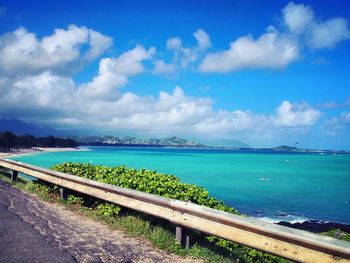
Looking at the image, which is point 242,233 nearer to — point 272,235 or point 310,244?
point 272,235

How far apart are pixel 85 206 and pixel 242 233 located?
6371 millimetres

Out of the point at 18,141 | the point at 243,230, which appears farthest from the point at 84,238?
the point at 18,141

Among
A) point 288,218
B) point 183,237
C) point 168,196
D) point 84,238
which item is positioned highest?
point 168,196

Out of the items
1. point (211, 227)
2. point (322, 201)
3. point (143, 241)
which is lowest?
point (322, 201)

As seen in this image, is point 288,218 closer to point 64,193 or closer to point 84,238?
point 64,193

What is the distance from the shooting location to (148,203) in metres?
7.23

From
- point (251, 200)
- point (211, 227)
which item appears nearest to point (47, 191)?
point (211, 227)

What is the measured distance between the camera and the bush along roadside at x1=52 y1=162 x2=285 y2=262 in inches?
271

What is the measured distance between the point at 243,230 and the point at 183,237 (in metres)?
1.66

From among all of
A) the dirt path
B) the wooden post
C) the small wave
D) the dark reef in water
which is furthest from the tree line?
the dirt path

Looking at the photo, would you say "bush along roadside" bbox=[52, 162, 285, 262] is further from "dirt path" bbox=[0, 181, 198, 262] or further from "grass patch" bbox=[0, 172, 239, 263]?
"dirt path" bbox=[0, 181, 198, 262]

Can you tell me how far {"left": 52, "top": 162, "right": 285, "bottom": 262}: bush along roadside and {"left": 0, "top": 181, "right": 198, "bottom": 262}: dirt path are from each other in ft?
1.28

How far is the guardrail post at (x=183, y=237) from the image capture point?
652cm

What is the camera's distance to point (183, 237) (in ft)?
21.5
